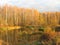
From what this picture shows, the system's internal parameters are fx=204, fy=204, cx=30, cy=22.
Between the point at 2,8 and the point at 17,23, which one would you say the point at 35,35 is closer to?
the point at 17,23

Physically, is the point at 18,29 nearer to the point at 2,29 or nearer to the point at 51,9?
the point at 2,29

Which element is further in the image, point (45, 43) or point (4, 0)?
point (4, 0)

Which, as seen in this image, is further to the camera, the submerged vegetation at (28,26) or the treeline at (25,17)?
the treeline at (25,17)

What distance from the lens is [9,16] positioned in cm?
500

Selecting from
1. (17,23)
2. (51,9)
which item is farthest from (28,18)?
(51,9)

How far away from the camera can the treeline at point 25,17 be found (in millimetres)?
4938

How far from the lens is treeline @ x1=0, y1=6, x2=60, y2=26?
16.2ft

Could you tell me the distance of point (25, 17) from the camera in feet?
16.3

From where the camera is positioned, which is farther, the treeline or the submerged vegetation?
the treeline

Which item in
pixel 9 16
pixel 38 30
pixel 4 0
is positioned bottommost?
pixel 38 30

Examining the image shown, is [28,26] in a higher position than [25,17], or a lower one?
lower

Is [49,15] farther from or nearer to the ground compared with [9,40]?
farther from the ground

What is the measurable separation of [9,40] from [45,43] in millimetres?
873

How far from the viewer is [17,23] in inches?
196
